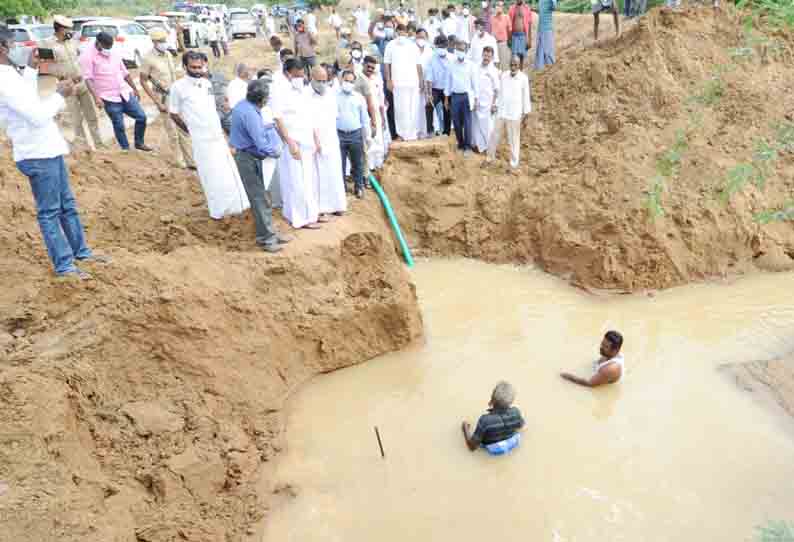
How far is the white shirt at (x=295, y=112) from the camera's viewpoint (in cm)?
593

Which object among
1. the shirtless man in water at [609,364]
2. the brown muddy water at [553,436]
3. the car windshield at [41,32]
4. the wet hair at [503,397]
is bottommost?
the brown muddy water at [553,436]

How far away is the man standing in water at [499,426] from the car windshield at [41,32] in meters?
16.9

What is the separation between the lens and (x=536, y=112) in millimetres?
9531

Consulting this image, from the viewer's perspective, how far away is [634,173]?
26.1ft

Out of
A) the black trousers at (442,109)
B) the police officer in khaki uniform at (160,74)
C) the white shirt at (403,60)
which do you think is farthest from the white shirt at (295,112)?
the black trousers at (442,109)

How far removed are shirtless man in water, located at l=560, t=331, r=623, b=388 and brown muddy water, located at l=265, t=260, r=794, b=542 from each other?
4.9 inches

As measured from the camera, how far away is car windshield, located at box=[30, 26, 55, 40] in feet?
50.5

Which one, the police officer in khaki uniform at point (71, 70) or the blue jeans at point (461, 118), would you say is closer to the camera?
the police officer in khaki uniform at point (71, 70)

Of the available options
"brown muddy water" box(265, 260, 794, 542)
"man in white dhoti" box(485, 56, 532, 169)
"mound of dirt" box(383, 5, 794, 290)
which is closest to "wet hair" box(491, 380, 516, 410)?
"brown muddy water" box(265, 260, 794, 542)

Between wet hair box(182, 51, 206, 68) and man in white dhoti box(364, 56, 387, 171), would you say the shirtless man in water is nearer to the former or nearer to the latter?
man in white dhoti box(364, 56, 387, 171)

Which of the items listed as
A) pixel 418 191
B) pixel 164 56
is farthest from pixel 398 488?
pixel 164 56

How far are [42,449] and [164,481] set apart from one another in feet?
2.87

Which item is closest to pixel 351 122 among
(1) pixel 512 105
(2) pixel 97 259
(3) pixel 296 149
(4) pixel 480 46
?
(3) pixel 296 149

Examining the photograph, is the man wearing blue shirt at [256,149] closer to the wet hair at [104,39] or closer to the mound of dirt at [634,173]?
the wet hair at [104,39]
